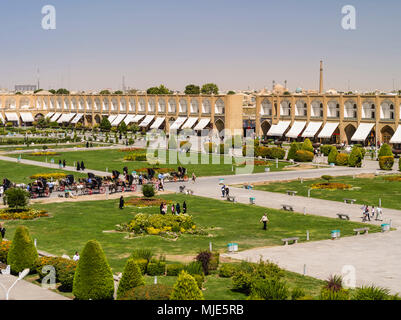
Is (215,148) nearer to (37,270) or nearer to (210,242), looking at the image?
(210,242)

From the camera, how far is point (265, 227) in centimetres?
3441

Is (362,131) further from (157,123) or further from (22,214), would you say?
(22,214)

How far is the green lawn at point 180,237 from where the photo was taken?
30.1m

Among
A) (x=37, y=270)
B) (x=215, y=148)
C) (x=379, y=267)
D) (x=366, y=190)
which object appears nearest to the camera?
(x=37, y=270)

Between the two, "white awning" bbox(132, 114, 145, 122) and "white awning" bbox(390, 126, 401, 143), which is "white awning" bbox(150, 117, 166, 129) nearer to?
"white awning" bbox(132, 114, 145, 122)

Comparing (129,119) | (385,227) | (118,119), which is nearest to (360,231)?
(385,227)

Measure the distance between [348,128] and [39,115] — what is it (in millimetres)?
74386

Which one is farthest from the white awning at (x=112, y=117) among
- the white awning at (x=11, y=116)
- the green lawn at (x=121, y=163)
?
the green lawn at (x=121, y=163)

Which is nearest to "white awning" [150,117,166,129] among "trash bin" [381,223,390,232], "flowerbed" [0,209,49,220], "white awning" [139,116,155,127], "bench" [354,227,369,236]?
"white awning" [139,116,155,127]

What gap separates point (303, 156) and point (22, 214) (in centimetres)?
3633

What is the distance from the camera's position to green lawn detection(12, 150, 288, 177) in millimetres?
61025

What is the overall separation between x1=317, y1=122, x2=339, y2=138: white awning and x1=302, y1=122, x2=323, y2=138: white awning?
110cm

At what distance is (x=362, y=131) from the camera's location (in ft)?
282
